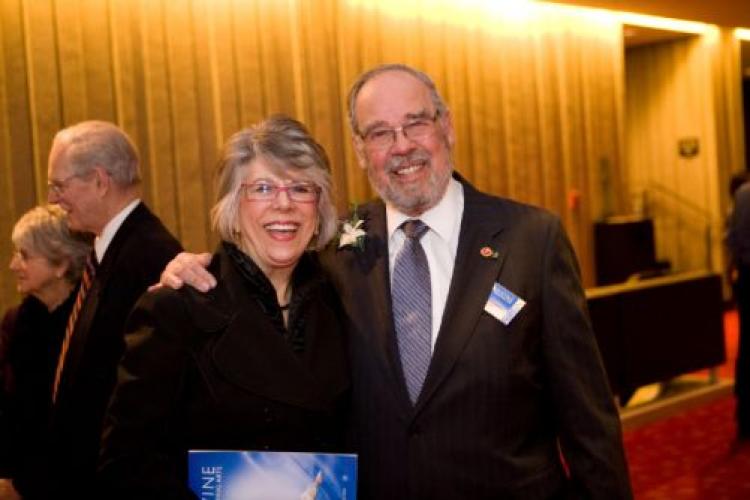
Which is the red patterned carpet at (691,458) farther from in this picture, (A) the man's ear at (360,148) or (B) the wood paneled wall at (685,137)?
(B) the wood paneled wall at (685,137)

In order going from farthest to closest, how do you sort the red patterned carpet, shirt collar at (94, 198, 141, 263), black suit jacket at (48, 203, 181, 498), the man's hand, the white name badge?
the red patterned carpet → shirt collar at (94, 198, 141, 263) → black suit jacket at (48, 203, 181, 498) → the white name badge → the man's hand

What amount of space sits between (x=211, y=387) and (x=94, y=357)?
29.6 inches

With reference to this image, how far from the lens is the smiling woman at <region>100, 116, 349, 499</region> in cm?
189

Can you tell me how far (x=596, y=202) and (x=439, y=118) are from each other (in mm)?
8533

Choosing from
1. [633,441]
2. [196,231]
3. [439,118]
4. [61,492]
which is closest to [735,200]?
[633,441]

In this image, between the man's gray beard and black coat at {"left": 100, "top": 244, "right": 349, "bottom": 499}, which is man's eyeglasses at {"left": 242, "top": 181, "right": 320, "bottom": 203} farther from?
the man's gray beard

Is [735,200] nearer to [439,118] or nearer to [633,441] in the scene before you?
[633,441]

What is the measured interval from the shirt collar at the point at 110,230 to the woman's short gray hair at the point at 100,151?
0.09 m

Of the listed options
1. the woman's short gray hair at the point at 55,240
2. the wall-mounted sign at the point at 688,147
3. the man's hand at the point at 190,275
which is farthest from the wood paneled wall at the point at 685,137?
the man's hand at the point at 190,275

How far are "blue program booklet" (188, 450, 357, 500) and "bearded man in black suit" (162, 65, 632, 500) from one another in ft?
0.89

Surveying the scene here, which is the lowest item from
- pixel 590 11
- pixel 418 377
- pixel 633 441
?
pixel 633 441

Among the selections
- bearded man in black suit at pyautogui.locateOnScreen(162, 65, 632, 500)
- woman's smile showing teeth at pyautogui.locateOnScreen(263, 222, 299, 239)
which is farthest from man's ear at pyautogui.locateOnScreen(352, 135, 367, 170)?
woman's smile showing teeth at pyautogui.locateOnScreen(263, 222, 299, 239)

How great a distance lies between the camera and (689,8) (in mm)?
10227

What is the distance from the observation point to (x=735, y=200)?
19.8 ft
